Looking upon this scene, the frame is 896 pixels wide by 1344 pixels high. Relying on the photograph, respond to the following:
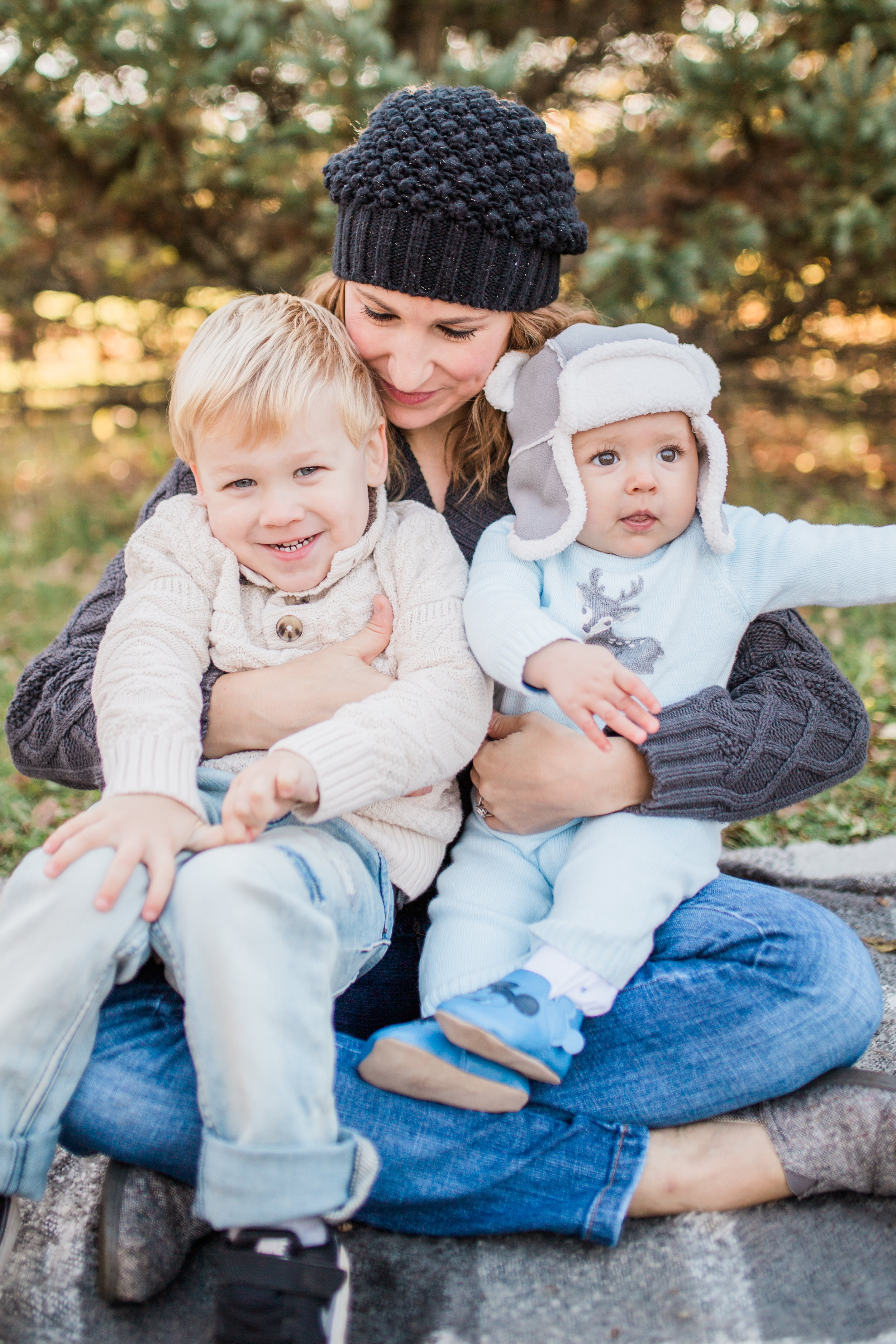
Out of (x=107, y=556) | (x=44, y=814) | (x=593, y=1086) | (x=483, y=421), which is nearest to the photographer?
(x=593, y=1086)

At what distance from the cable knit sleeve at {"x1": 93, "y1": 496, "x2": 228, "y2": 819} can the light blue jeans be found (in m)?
0.15

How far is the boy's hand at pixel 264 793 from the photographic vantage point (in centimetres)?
154

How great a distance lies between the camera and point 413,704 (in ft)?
5.58

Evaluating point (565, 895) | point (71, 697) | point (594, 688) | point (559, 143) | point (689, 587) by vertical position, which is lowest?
point (565, 895)

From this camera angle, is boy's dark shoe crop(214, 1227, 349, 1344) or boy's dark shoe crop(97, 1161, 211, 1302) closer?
boy's dark shoe crop(214, 1227, 349, 1344)

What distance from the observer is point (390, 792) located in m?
1.65

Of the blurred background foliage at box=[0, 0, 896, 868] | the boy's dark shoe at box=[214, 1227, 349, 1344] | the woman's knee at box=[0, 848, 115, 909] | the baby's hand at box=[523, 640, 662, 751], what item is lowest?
the boy's dark shoe at box=[214, 1227, 349, 1344]

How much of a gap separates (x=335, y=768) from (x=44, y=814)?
169 centimetres

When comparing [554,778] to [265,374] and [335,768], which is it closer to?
[335,768]

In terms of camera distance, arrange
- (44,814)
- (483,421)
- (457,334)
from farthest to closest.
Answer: (44,814) → (483,421) → (457,334)

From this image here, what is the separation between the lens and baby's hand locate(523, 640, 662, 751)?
5.55 feet

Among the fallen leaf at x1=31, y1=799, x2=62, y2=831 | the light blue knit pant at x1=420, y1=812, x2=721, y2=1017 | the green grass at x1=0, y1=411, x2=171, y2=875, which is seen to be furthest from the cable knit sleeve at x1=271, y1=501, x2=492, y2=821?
the green grass at x1=0, y1=411, x2=171, y2=875

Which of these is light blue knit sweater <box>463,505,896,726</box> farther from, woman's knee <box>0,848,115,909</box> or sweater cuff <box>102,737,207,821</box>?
woman's knee <box>0,848,115,909</box>

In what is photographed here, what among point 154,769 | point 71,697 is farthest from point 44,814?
point 154,769
